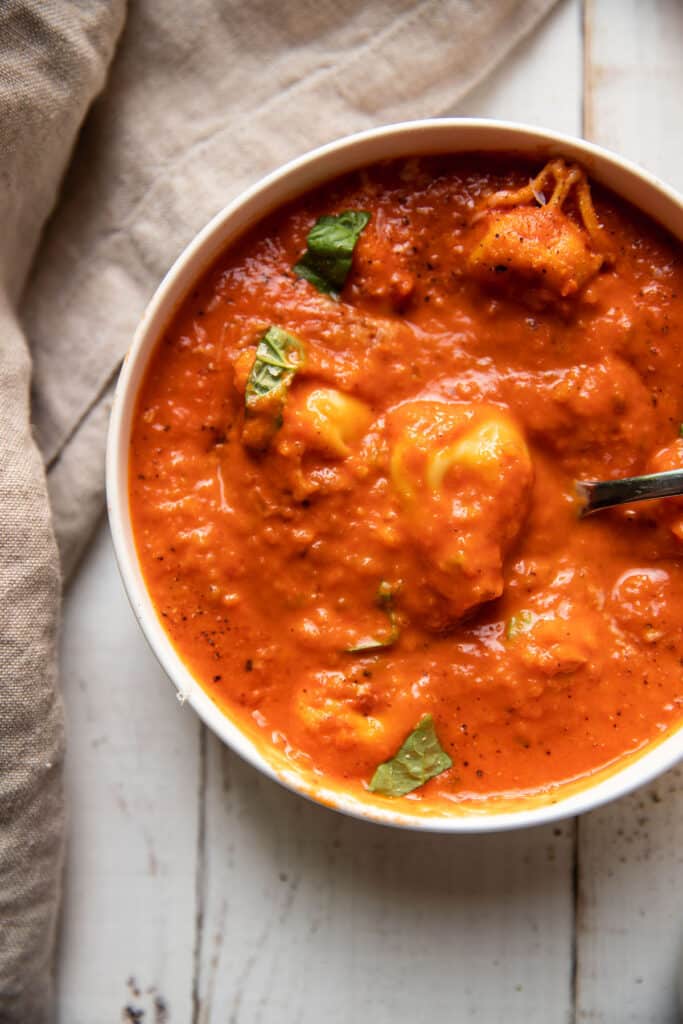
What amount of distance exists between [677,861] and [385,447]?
5.01 ft

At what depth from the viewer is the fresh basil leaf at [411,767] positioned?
238 cm

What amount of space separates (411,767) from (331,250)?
4.41ft

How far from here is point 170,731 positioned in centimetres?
278

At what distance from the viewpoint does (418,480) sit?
2328mm

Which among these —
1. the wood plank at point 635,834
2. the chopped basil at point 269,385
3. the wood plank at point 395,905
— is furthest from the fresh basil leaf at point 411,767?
the chopped basil at point 269,385

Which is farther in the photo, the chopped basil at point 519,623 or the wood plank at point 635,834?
the wood plank at point 635,834

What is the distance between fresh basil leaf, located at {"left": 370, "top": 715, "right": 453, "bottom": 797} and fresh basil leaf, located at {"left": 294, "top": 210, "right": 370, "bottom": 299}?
1.17 metres

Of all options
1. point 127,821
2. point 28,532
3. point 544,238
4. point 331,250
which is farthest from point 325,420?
point 127,821

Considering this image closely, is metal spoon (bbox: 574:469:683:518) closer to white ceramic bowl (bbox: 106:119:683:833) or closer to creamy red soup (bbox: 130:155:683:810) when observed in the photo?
creamy red soup (bbox: 130:155:683:810)

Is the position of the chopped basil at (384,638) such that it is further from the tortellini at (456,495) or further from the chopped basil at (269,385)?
the chopped basil at (269,385)

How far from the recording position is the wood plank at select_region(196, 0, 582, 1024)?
2754 mm

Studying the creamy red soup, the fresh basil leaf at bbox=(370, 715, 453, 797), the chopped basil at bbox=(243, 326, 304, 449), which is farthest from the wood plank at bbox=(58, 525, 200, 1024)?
the chopped basil at bbox=(243, 326, 304, 449)

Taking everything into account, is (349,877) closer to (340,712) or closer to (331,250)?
(340,712)

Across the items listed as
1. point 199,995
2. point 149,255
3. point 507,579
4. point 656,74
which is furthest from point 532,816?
point 656,74
